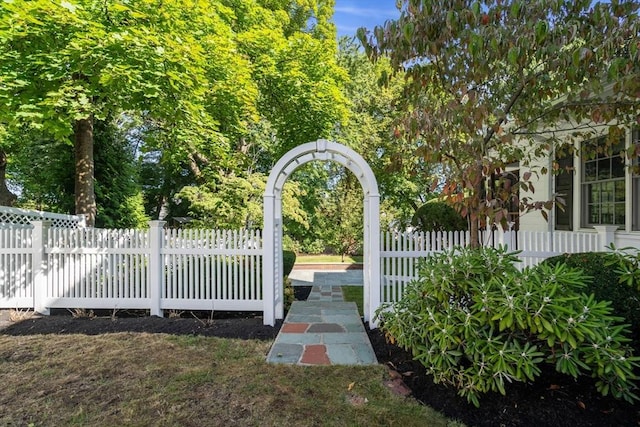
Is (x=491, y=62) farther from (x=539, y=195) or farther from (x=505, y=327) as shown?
(x=539, y=195)

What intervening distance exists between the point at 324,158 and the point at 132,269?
130 inches

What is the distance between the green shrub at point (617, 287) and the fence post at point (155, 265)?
4.82 meters

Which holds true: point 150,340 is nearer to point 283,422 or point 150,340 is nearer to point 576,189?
point 283,422

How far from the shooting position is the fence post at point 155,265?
5129 millimetres

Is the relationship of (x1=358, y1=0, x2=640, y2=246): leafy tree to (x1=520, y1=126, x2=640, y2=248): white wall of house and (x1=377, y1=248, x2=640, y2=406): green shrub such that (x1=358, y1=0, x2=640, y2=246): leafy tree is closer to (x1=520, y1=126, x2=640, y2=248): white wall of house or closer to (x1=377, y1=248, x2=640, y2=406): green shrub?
(x1=377, y1=248, x2=640, y2=406): green shrub

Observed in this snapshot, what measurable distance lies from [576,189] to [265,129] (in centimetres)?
1010

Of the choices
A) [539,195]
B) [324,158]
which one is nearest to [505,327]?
[324,158]

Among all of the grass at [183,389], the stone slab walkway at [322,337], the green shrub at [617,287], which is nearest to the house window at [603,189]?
the green shrub at [617,287]

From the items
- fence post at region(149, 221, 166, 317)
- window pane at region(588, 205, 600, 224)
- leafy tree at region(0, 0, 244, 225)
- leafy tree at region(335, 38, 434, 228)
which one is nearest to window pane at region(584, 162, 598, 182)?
window pane at region(588, 205, 600, 224)

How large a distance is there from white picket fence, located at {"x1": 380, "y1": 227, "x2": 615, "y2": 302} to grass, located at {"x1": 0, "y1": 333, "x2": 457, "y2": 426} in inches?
68.0

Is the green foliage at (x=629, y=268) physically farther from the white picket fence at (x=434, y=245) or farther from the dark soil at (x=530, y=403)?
the white picket fence at (x=434, y=245)

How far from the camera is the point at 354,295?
7.18m

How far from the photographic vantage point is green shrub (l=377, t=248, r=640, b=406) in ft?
7.77

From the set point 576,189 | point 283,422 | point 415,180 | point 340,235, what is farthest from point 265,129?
point 283,422
